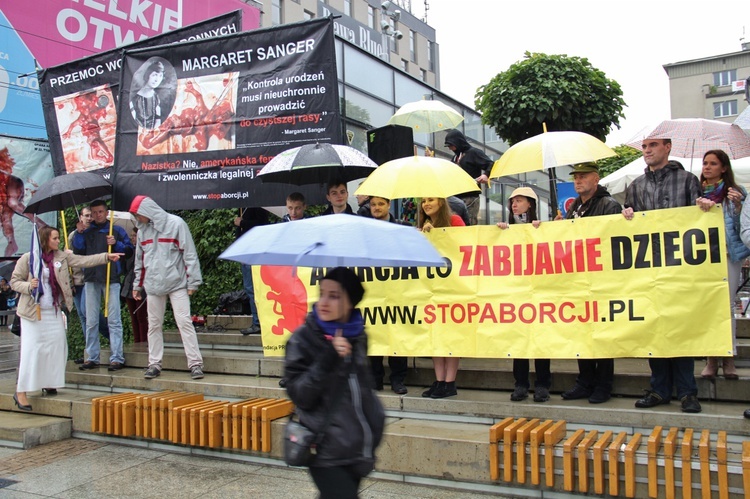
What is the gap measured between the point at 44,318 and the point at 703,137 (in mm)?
7470

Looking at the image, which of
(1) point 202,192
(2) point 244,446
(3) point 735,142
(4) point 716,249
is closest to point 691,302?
(4) point 716,249

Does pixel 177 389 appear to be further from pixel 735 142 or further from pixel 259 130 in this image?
pixel 735 142

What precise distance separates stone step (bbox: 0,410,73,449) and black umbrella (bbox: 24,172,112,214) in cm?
279

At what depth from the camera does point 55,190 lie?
841cm

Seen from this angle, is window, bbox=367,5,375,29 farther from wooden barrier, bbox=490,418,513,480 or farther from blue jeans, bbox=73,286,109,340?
wooden barrier, bbox=490,418,513,480

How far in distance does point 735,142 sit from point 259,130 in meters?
5.26

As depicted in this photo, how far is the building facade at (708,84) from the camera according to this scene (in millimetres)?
69062

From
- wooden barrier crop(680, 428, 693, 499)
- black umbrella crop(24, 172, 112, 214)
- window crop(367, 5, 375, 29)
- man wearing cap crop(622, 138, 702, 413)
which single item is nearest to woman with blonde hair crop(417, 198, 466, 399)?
man wearing cap crop(622, 138, 702, 413)

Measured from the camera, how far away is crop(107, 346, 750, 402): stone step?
5.50 m

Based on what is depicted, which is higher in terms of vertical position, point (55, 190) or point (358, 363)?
point (55, 190)

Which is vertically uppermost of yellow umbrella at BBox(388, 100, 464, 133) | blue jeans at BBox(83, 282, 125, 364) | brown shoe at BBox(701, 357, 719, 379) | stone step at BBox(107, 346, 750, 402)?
yellow umbrella at BBox(388, 100, 464, 133)

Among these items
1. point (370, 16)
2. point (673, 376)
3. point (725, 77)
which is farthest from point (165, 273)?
point (725, 77)

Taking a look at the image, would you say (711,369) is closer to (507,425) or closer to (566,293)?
(566,293)

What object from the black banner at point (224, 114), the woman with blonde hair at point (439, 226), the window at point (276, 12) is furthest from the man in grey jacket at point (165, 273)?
the window at point (276, 12)
